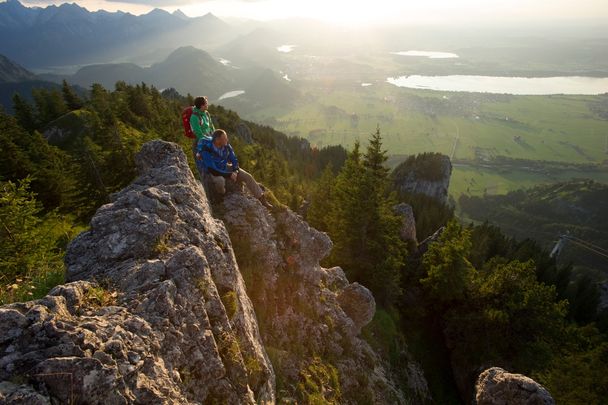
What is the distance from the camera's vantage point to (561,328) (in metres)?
36.0

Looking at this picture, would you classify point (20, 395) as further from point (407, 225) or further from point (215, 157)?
point (407, 225)

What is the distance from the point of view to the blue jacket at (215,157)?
54.1 ft

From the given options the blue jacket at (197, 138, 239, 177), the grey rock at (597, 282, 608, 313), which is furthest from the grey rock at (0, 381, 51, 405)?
the grey rock at (597, 282, 608, 313)

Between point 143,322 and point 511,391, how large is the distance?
18.9m

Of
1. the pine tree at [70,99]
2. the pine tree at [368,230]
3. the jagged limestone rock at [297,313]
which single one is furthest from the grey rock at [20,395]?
the pine tree at [70,99]

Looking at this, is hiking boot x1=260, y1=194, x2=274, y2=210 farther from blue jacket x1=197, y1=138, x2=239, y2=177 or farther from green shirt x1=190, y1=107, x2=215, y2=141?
green shirt x1=190, y1=107, x2=215, y2=141

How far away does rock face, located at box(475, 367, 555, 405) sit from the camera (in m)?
17.2

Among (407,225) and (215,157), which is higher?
(215,157)

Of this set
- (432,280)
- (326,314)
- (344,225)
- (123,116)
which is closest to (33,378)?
(326,314)

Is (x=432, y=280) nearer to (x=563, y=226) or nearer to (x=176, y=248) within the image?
(x=176, y=248)

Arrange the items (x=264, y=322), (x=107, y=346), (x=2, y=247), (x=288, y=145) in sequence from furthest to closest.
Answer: (x=288, y=145) → (x=2, y=247) → (x=264, y=322) → (x=107, y=346)

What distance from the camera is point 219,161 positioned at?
1689cm

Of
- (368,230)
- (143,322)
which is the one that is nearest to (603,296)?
(368,230)

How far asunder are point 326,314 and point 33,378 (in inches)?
627
